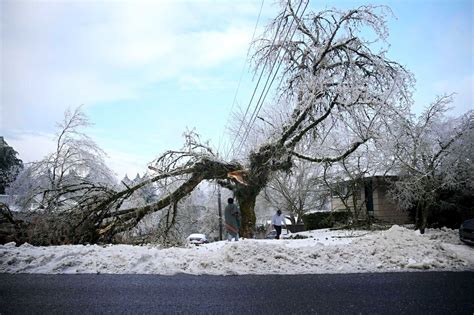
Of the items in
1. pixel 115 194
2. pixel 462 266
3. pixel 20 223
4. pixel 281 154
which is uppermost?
pixel 281 154

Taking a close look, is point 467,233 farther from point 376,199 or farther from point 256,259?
point 376,199

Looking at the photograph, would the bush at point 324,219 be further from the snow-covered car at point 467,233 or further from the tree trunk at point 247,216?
the snow-covered car at point 467,233

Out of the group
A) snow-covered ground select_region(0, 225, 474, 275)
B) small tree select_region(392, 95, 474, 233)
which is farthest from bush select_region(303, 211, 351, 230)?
snow-covered ground select_region(0, 225, 474, 275)

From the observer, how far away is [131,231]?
13852 millimetres

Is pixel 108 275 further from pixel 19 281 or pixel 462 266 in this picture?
pixel 462 266

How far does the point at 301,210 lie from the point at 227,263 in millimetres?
28482

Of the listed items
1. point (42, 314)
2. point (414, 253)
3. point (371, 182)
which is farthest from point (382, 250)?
point (371, 182)

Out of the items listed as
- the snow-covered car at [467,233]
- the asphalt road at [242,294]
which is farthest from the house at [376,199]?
the asphalt road at [242,294]

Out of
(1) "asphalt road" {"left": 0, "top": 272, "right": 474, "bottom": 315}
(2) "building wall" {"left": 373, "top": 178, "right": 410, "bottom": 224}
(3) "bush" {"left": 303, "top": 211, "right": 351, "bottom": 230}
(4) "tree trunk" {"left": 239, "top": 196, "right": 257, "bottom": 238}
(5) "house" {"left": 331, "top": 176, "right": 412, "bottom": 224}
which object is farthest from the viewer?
(3) "bush" {"left": 303, "top": 211, "right": 351, "bottom": 230}

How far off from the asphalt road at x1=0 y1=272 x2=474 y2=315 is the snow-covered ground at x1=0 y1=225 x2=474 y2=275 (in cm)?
55

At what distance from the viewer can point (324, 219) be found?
83.0 feet

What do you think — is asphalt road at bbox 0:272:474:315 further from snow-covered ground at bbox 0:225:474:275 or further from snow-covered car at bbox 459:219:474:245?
snow-covered car at bbox 459:219:474:245

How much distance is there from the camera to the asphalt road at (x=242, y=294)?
14.5 ft

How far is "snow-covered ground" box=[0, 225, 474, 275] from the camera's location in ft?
23.6
